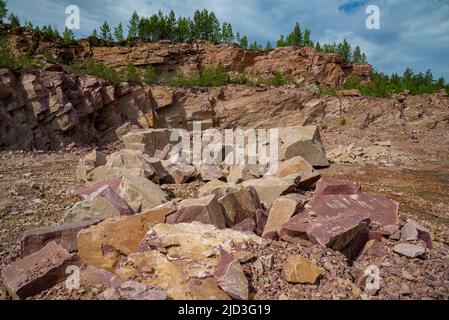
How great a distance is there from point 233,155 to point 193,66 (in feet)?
73.2

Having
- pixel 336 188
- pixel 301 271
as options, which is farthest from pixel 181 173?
pixel 301 271

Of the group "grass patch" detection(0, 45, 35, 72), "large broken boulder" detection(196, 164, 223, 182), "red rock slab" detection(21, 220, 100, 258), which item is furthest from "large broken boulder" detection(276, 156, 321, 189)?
"grass patch" detection(0, 45, 35, 72)

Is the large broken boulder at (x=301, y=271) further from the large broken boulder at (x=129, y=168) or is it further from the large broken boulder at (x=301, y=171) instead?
the large broken boulder at (x=129, y=168)

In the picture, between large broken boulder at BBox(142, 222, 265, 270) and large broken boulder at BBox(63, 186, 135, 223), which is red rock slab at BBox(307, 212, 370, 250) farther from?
large broken boulder at BBox(63, 186, 135, 223)

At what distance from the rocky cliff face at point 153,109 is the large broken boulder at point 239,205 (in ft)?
39.5

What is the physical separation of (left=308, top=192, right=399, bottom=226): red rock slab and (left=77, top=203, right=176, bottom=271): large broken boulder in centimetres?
251

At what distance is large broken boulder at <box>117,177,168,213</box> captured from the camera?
5215 millimetres

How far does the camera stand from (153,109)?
67.5 feet

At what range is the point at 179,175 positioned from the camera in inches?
324

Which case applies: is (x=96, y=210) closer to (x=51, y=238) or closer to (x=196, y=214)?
(x=51, y=238)

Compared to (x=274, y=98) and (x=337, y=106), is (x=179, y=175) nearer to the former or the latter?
(x=274, y=98)
